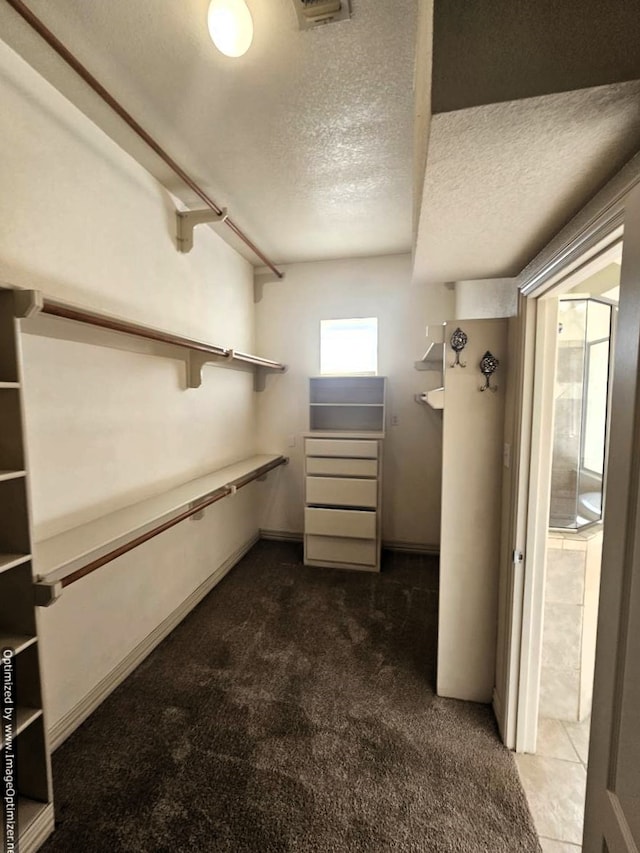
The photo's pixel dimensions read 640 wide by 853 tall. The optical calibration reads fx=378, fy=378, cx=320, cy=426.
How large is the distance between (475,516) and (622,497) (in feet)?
3.88

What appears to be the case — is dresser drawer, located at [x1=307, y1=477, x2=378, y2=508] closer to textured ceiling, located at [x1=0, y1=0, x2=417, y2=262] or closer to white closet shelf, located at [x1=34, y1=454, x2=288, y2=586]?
white closet shelf, located at [x1=34, y1=454, x2=288, y2=586]

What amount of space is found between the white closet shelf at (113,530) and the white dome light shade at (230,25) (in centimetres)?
181

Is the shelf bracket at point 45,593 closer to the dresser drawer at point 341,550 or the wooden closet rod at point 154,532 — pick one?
the wooden closet rod at point 154,532

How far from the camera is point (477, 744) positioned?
1650mm

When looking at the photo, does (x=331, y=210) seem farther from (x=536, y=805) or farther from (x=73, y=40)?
(x=536, y=805)

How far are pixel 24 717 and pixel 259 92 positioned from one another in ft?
8.07

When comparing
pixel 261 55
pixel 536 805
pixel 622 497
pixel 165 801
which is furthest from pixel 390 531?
pixel 261 55

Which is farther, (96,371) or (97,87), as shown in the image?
(96,371)

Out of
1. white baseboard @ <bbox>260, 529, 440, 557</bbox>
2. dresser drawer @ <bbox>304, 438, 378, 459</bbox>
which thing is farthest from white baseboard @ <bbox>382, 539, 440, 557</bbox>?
dresser drawer @ <bbox>304, 438, 378, 459</bbox>

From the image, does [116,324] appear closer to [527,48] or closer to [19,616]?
[19,616]

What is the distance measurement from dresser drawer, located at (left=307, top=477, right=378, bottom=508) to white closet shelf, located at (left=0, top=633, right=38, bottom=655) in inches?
86.9

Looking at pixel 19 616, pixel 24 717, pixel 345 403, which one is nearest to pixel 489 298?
pixel 345 403

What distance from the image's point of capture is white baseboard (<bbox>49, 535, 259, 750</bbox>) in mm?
1639

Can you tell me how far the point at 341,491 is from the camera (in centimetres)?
322
